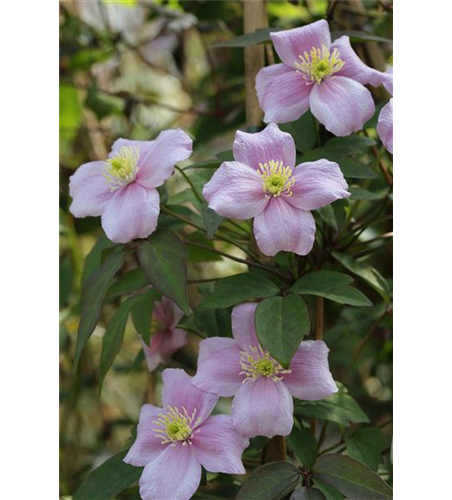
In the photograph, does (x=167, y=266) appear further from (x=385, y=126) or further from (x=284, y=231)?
(x=385, y=126)

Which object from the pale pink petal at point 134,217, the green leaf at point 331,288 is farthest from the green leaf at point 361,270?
the pale pink petal at point 134,217

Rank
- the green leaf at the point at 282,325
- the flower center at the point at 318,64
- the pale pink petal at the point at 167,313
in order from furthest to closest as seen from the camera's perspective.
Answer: the pale pink petal at the point at 167,313
the flower center at the point at 318,64
the green leaf at the point at 282,325

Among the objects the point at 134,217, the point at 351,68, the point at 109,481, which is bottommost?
the point at 109,481

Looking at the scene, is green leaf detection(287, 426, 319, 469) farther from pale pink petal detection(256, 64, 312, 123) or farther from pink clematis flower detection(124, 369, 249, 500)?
pale pink petal detection(256, 64, 312, 123)

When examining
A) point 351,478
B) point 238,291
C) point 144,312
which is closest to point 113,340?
point 144,312

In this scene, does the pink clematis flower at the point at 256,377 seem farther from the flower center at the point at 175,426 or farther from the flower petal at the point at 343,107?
the flower petal at the point at 343,107
